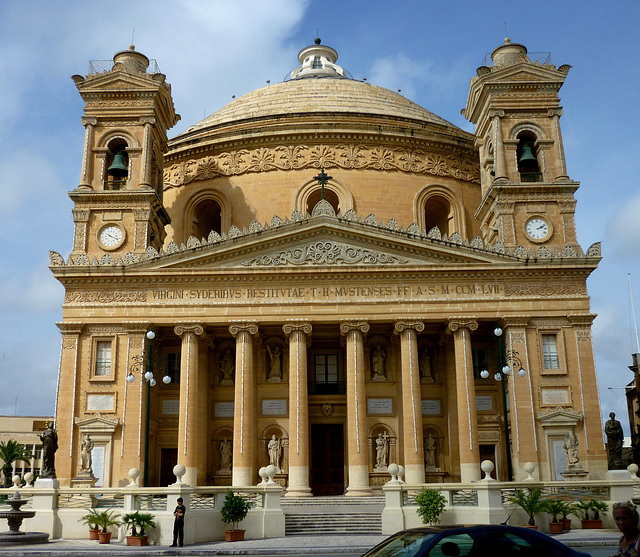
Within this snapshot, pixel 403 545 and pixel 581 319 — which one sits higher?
pixel 581 319

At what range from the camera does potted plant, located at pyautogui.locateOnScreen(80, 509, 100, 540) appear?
82.4 feet

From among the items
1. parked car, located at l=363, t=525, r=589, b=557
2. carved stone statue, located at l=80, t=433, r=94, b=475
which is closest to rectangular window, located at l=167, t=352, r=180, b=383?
carved stone statue, located at l=80, t=433, r=94, b=475

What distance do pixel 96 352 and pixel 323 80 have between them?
82.7ft

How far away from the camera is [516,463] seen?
33219 mm

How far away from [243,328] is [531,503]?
14992 millimetres

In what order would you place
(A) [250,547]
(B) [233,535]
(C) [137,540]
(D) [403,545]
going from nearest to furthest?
(D) [403,545] < (A) [250,547] < (C) [137,540] < (B) [233,535]

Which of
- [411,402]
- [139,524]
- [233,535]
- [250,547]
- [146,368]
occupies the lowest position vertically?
[250,547]

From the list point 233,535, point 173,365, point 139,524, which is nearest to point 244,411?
point 173,365

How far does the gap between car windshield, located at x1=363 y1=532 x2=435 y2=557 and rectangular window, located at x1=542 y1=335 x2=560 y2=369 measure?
1015 inches

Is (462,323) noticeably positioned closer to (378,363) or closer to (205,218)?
(378,363)

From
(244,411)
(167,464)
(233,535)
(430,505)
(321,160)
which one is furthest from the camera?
(321,160)

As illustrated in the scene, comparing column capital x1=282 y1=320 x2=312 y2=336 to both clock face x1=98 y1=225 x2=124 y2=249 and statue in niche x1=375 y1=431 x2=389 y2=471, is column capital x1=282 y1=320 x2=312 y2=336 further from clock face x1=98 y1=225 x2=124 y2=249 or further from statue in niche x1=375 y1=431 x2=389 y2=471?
clock face x1=98 y1=225 x2=124 y2=249

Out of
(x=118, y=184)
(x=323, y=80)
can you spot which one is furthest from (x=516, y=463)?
(x=323, y=80)

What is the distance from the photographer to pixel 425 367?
37781 mm
